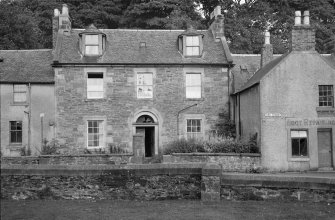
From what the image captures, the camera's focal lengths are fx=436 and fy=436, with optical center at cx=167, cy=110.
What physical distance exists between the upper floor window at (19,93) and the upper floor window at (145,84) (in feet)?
23.3

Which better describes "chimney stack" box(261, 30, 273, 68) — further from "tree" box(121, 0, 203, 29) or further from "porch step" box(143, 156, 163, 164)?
"tree" box(121, 0, 203, 29)

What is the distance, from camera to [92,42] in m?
27.2

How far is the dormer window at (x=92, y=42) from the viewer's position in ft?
88.8

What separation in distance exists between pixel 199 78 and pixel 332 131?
8.70 metres

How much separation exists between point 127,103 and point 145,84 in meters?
1.64

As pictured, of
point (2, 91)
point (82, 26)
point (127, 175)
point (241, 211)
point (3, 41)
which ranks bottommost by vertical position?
point (241, 211)

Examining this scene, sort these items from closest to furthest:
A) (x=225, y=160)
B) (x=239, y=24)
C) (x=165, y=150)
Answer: (x=225, y=160), (x=165, y=150), (x=239, y=24)

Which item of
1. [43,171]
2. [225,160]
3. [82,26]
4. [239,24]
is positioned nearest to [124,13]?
[82,26]

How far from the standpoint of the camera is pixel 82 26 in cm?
4772

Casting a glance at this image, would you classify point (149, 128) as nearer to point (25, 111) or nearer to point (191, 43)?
point (191, 43)

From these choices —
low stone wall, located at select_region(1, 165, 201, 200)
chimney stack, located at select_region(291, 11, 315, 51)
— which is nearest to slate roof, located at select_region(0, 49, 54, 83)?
low stone wall, located at select_region(1, 165, 201, 200)

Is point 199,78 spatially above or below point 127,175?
above

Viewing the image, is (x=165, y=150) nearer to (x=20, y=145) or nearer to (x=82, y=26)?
(x=20, y=145)

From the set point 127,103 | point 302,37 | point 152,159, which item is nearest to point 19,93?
point 127,103
